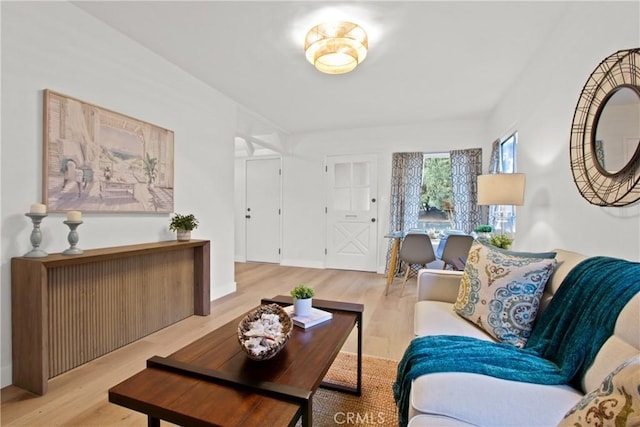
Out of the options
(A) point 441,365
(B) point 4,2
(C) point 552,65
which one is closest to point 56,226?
(B) point 4,2

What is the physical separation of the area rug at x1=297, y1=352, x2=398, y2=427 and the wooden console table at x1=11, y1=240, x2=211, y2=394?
1.61 metres

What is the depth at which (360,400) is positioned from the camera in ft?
5.50

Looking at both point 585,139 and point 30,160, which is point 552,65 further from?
point 30,160

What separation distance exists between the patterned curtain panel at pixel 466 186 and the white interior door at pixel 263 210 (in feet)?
10.0

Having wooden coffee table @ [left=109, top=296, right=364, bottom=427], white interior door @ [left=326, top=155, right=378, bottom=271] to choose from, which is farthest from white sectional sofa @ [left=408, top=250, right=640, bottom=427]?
white interior door @ [left=326, top=155, right=378, bottom=271]

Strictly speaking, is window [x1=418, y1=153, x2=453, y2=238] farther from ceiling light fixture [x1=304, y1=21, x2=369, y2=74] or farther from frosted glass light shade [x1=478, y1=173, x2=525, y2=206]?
ceiling light fixture [x1=304, y1=21, x2=369, y2=74]

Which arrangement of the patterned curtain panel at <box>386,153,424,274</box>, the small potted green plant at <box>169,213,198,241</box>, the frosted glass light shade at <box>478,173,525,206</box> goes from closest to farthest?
the frosted glass light shade at <box>478,173,525,206</box>
the small potted green plant at <box>169,213,198,241</box>
the patterned curtain panel at <box>386,153,424,274</box>

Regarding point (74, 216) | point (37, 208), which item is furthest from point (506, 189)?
point (37, 208)

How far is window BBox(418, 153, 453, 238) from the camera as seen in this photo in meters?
4.87

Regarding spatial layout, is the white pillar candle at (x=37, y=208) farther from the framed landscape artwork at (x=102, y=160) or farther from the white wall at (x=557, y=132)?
A: the white wall at (x=557, y=132)

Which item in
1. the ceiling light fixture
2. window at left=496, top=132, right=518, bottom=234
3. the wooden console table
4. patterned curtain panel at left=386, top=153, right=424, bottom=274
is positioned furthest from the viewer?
patterned curtain panel at left=386, top=153, right=424, bottom=274

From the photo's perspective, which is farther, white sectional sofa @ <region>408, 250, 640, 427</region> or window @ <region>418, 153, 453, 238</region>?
window @ <region>418, 153, 453, 238</region>

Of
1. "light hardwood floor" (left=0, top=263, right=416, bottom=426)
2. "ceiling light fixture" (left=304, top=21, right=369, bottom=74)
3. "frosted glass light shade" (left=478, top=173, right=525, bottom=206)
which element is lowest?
"light hardwood floor" (left=0, top=263, right=416, bottom=426)

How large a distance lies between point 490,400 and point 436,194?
4.29 m
